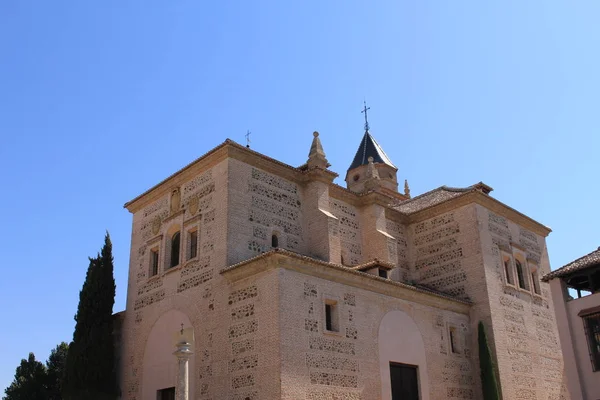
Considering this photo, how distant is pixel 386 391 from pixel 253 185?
704 cm

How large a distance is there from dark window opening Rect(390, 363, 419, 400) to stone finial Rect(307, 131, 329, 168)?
6.83m

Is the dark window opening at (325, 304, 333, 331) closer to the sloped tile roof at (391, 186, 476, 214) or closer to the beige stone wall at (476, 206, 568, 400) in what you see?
the beige stone wall at (476, 206, 568, 400)

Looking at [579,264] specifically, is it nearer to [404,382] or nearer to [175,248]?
[404,382]

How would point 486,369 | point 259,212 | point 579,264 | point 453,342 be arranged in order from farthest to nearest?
point 453,342, point 486,369, point 259,212, point 579,264

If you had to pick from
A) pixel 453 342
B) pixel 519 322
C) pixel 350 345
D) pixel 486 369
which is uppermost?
pixel 519 322

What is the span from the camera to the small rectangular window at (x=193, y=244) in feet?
60.4

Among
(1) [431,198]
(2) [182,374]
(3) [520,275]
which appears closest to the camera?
(2) [182,374]

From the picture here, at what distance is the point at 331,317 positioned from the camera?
52.9 feet

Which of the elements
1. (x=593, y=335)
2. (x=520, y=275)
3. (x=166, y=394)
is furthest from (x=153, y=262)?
(x=520, y=275)

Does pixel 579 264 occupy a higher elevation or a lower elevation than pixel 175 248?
lower

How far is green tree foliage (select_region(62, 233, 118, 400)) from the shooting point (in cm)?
1867

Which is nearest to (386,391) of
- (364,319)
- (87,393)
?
(364,319)

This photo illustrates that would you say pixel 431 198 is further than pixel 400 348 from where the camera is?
Yes

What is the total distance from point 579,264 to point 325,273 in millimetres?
7353
